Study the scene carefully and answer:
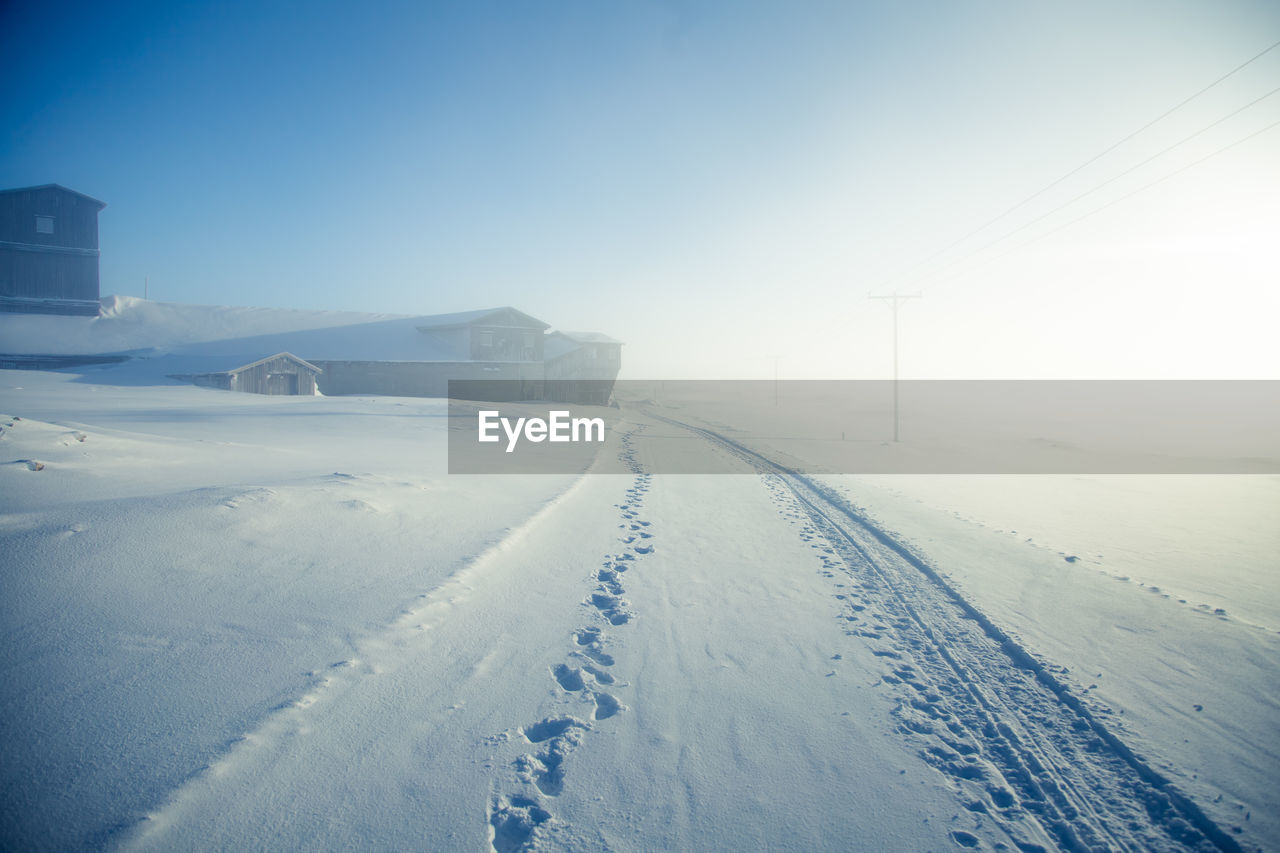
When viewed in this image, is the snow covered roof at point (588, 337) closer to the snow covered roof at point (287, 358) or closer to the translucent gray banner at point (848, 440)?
the translucent gray banner at point (848, 440)

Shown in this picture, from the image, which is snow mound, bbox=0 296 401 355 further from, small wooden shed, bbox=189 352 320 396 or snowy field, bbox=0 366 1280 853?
snowy field, bbox=0 366 1280 853

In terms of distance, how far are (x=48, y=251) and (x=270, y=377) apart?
15379mm

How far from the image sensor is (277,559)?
626cm

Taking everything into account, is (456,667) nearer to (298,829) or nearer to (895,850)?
(298,829)

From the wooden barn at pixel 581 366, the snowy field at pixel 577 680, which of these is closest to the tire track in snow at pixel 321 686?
the snowy field at pixel 577 680

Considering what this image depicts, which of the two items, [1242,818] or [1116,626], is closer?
[1242,818]

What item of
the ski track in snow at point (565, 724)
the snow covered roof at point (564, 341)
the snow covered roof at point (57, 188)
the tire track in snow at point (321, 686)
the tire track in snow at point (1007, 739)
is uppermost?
the snow covered roof at point (57, 188)

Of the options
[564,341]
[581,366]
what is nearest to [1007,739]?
[581,366]

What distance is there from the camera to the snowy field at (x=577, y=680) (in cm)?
328

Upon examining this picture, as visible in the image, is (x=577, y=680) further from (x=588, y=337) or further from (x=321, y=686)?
(x=588, y=337)

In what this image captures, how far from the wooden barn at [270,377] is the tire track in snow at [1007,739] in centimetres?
3196

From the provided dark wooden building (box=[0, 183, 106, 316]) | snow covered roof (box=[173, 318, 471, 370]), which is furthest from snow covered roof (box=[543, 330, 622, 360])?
dark wooden building (box=[0, 183, 106, 316])

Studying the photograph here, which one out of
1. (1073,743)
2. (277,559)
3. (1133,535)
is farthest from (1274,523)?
(277,559)

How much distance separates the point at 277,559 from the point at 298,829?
3.94m
